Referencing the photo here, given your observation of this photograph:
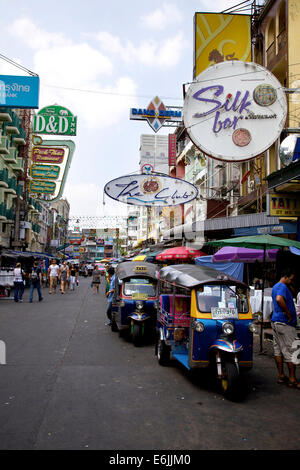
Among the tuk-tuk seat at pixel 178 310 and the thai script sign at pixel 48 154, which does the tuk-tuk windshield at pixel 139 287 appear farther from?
the thai script sign at pixel 48 154

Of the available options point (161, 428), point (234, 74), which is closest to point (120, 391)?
point (161, 428)

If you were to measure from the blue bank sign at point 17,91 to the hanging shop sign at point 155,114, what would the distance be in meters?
9.57

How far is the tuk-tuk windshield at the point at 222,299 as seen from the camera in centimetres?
668

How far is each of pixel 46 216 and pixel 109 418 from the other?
61.1 metres

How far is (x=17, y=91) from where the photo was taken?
11477mm

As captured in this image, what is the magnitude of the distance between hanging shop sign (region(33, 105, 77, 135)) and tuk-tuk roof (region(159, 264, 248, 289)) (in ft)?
36.8

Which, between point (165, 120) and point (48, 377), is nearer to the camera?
point (48, 377)

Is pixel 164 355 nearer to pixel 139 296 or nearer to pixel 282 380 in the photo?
pixel 282 380

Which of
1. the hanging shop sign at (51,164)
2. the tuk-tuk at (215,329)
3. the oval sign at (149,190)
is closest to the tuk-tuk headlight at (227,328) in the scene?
the tuk-tuk at (215,329)

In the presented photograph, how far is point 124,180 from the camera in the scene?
1415 centimetres

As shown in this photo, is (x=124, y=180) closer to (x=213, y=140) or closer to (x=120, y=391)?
(x=213, y=140)

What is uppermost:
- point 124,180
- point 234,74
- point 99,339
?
point 234,74

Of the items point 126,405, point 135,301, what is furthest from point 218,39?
point 126,405

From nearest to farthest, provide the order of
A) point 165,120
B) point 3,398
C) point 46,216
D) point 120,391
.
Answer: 1. point 3,398
2. point 120,391
3. point 165,120
4. point 46,216
